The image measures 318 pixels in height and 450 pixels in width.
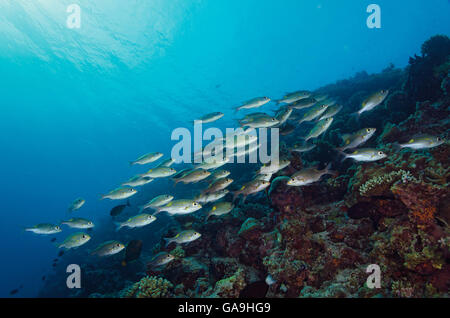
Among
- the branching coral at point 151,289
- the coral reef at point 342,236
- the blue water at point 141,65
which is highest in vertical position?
the blue water at point 141,65

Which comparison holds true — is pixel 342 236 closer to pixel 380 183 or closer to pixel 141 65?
pixel 380 183

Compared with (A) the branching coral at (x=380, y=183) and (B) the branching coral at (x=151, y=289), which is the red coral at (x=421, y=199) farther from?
(B) the branching coral at (x=151, y=289)

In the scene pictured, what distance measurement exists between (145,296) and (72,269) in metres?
15.6

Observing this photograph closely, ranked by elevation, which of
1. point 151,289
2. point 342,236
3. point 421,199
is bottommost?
point 151,289

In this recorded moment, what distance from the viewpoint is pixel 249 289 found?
4043 mm

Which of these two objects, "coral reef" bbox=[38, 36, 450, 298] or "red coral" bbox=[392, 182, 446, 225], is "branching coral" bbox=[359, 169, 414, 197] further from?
"red coral" bbox=[392, 182, 446, 225]

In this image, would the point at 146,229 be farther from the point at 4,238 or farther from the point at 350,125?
the point at 4,238

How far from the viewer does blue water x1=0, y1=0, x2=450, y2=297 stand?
32.3 meters

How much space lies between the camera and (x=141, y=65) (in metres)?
39.1

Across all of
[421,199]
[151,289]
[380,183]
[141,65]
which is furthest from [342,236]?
[141,65]

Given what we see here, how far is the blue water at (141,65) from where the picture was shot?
32.3m

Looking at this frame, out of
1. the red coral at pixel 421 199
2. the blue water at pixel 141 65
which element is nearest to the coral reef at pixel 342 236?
the red coral at pixel 421 199

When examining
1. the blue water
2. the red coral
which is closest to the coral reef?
the red coral

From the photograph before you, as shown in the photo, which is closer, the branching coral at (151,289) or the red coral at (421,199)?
the red coral at (421,199)
